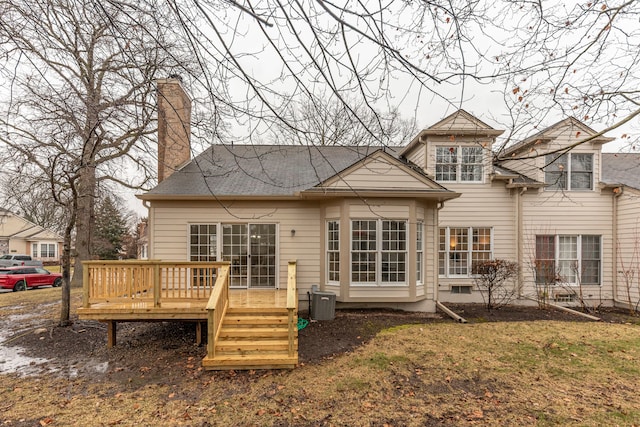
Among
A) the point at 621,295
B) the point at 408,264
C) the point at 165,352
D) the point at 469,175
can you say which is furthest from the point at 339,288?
the point at 621,295

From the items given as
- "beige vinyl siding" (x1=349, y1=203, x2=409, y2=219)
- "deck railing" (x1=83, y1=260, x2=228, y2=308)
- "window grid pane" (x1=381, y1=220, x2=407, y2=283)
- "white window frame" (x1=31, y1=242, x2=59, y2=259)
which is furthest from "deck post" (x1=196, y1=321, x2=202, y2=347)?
"white window frame" (x1=31, y1=242, x2=59, y2=259)

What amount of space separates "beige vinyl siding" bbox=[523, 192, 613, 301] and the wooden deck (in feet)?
27.2

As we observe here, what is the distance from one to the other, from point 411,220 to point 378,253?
49.3 inches

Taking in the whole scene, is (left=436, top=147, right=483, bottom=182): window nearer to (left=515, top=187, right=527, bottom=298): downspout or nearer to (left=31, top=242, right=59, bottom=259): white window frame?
(left=515, top=187, right=527, bottom=298): downspout

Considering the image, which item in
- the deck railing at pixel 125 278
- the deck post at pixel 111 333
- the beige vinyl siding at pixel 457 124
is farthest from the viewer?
the beige vinyl siding at pixel 457 124

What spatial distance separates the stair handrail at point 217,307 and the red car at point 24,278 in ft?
47.9

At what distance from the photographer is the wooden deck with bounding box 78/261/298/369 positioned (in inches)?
209

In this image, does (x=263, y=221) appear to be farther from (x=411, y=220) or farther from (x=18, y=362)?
(x=18, y=362)

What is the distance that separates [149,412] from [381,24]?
5149 millimetres

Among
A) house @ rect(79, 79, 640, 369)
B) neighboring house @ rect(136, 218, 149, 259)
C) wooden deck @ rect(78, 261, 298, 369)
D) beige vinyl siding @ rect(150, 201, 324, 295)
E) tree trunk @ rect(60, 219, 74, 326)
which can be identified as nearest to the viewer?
wooden deck @ rect(78, 261, 298, 369)

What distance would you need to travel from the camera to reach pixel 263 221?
29.5 ft

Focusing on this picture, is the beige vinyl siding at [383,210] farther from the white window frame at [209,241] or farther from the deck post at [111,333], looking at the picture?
the deck post at [111,333]

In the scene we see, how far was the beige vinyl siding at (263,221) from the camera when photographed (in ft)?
29.1

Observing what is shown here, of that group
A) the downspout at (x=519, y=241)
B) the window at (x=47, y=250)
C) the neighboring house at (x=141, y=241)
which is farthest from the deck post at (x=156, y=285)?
the window at (x=47, y=250)
